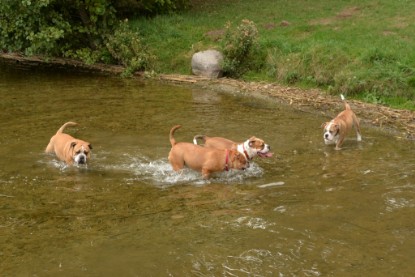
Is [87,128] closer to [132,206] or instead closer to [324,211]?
[132,206]

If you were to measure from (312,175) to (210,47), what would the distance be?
34.7 feet

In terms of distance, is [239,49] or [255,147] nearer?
[255,147]

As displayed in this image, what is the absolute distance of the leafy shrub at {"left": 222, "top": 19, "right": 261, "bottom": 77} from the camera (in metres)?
18.0

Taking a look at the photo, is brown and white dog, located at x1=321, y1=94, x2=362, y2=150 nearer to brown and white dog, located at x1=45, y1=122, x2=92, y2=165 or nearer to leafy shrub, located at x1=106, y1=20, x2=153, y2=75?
brown and white dog, located at x1=45, y1=122, x2=92, y2=165

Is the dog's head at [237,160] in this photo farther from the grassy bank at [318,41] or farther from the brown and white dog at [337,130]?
A: the grassy bank at [318,41]

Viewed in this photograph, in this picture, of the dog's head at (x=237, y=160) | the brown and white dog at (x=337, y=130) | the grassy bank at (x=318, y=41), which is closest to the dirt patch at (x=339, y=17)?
the grassy bank at (x=318, y=41)

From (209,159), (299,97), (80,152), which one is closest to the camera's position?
(209,159)

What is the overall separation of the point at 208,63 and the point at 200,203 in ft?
33.3

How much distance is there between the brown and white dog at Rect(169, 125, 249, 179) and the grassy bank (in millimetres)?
6340

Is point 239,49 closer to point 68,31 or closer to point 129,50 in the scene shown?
point 129,50

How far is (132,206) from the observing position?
28.3 feet

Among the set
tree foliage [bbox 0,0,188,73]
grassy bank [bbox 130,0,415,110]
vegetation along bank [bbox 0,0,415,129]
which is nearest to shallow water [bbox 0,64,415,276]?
grassy bank [bbox 130,0,415,110]

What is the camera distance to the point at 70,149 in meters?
10.2

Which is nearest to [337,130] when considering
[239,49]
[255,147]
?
[255,147]
